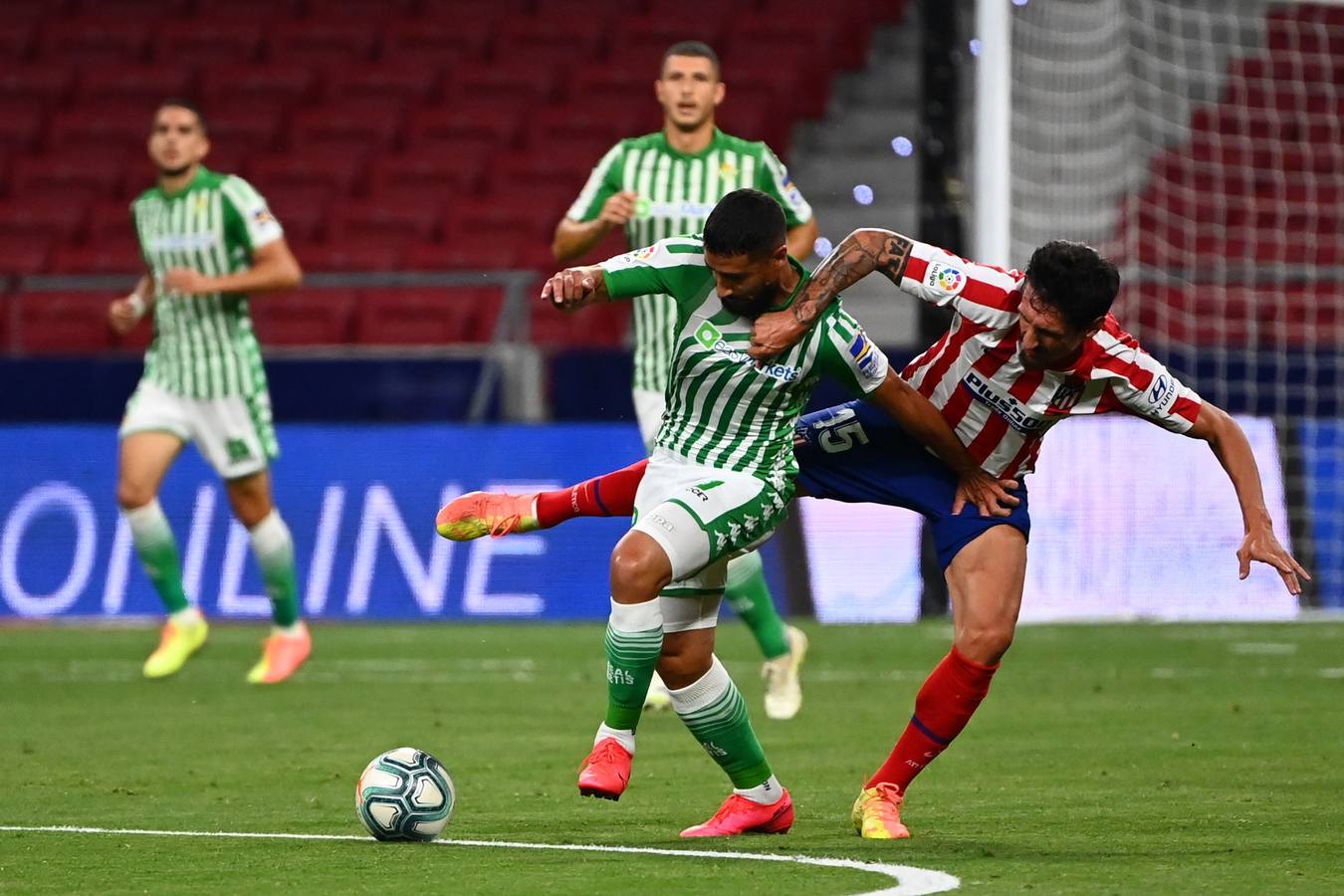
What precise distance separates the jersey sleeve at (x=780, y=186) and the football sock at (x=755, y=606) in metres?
1.32

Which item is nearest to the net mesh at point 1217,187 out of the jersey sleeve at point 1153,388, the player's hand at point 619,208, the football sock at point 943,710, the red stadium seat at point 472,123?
the red stadium seat at point 472,123

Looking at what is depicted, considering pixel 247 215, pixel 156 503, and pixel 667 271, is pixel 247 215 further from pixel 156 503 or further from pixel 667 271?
pixel 667 271

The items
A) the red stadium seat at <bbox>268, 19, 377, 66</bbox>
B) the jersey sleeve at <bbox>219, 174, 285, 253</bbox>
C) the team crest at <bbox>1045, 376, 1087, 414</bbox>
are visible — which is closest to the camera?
the team crest at <bbox>1045, 376, 1087, 414</bbox>

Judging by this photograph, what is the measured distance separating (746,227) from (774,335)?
270 millimetres

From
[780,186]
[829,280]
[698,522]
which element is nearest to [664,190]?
[780,186]

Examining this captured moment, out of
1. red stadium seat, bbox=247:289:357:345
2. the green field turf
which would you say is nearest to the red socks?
the green field turf

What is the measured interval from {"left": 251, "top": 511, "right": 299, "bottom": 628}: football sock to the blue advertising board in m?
2.59

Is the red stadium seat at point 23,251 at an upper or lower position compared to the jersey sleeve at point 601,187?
upper

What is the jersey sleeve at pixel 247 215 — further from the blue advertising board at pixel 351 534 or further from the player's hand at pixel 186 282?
the blue advertising board at pixel 351 534

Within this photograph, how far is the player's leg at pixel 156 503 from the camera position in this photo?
32.4 ft

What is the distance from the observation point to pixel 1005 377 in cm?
602

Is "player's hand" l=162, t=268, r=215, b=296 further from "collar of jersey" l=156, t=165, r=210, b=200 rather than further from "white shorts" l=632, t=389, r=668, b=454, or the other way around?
"white shorts" l=632, t=389, r=668, b=454

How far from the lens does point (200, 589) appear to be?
12828mm

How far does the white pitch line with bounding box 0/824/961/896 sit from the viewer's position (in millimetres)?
4715
